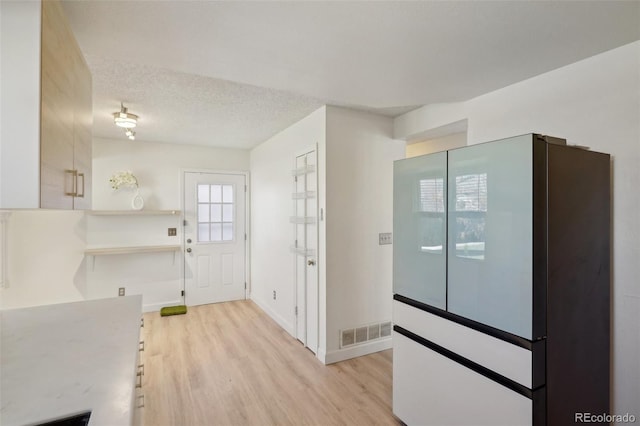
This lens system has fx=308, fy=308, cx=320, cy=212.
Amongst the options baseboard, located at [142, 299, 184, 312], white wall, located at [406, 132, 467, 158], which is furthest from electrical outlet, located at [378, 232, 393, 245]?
baseboard, located at [142, 299, 184, 312]

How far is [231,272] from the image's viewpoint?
198 inches

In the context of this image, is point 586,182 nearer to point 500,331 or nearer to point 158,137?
point 500,331

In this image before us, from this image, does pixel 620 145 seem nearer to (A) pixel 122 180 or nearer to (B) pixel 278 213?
(B) pixel 278 213

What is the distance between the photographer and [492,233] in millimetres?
1570

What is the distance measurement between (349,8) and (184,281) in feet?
14.6

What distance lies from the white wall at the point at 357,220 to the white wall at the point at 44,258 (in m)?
2.84

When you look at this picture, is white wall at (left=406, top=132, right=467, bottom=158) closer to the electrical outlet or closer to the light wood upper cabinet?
the electrical outlet

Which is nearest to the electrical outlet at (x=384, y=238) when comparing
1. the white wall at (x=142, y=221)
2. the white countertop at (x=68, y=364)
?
the white countertop at (x=68, y=364)

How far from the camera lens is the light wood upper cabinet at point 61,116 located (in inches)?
42.5

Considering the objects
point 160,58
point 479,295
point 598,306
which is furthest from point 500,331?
point 160,58

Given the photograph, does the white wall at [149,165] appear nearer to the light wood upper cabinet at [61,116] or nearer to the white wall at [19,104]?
the light wood upper cabinet at [61,116]

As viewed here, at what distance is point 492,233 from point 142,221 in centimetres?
450

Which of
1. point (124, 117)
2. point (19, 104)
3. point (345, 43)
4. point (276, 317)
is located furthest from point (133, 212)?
point (345, 43)

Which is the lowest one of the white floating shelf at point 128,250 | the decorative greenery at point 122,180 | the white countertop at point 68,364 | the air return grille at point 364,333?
the air return grille at point 364,333
